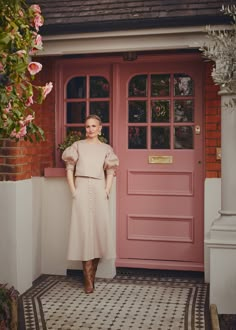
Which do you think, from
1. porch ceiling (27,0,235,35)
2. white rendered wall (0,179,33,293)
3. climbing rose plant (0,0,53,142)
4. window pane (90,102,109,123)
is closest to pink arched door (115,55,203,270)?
window pane (90,102,109,123)

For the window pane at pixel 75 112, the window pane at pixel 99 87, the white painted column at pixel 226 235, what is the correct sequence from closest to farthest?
the white painted column at pixel 226 235
the window pane at pixel 99 87
the window pane at pixel 75 112

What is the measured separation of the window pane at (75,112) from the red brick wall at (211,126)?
170cm

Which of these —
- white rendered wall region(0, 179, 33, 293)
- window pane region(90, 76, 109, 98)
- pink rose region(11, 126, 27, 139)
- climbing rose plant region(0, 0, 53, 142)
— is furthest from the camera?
window pane region(90, 76, 109, 98)

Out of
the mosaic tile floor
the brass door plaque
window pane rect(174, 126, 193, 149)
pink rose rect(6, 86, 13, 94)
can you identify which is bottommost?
the mosaic tile floor

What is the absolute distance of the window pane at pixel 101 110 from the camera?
Answer: 7195 millimetres

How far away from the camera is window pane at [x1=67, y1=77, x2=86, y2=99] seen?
286 inches

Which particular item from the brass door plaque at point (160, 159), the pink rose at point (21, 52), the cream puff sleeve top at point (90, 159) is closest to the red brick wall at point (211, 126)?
the brass door plaque at point (160, 159)

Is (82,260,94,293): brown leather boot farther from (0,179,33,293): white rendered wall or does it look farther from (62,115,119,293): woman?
(0,179,33,293): white rendered wall

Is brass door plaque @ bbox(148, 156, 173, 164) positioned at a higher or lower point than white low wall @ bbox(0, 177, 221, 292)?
higher

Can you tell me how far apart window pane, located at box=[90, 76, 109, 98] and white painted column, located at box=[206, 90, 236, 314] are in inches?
80.6

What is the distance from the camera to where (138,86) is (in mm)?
7117

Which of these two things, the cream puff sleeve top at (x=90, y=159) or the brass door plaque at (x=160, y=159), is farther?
the brass door plaque at (x=160, y=159)

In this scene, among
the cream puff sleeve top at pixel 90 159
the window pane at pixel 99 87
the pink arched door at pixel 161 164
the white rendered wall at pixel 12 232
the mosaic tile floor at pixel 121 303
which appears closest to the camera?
the mosaic tile floor at pixel 121 303

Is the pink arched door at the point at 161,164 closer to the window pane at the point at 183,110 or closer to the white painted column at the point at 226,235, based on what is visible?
the window pane at the point at 183,110
